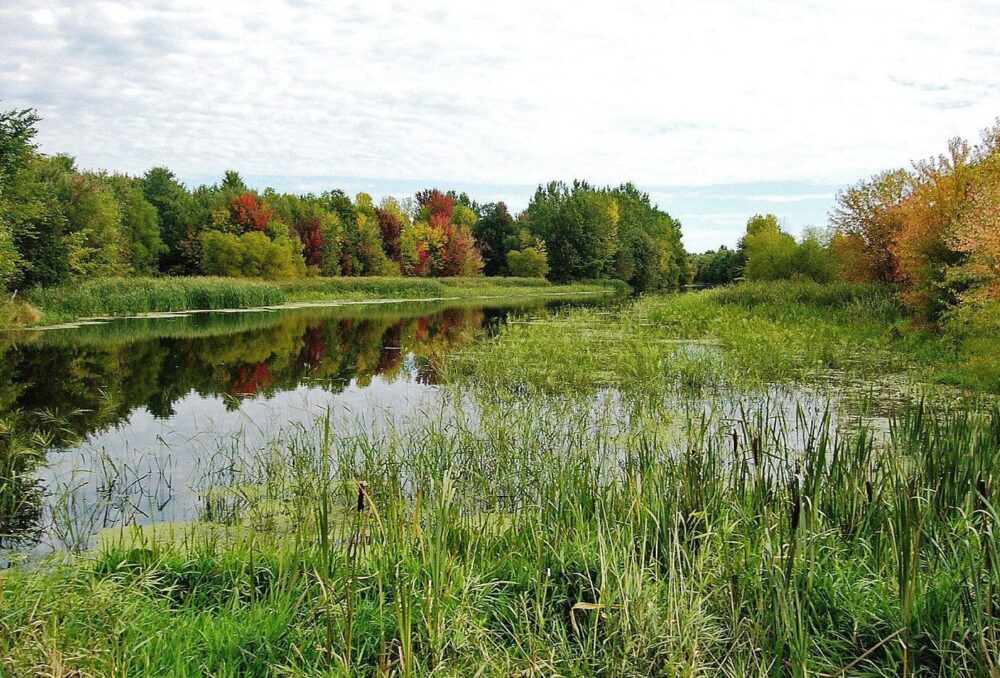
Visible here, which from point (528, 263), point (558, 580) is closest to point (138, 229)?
point (528, 263)

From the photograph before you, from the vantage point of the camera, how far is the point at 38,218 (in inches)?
944

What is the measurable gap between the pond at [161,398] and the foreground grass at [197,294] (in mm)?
2602

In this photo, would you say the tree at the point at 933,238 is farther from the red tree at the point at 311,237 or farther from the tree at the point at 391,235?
the tree at the point at 391,235

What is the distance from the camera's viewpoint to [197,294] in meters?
28.7

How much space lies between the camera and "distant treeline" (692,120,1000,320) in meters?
10.4

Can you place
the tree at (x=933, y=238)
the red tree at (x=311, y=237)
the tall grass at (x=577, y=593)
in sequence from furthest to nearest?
the red tree at (x=311, y=237) < the tree at (x=933, y=238) < the tall grass at (x=577, y=593)

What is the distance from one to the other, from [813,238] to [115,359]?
27040 mm

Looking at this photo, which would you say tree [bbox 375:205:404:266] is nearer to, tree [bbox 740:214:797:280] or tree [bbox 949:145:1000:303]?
tree [bbox 740:214:797:280]

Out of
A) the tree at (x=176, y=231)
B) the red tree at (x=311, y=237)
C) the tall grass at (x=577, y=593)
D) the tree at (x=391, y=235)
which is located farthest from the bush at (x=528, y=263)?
the tall grass at (x=577, y=593)

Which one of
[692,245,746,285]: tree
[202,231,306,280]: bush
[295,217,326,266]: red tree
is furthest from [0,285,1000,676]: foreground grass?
[692,245,746,285]: tree

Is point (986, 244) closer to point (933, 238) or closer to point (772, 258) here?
point (933, 238)

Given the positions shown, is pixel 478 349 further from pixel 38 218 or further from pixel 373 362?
pixel 38 218

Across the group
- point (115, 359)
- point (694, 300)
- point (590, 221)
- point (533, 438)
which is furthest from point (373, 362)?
point (590, 221)

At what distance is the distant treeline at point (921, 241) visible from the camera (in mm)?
10430
